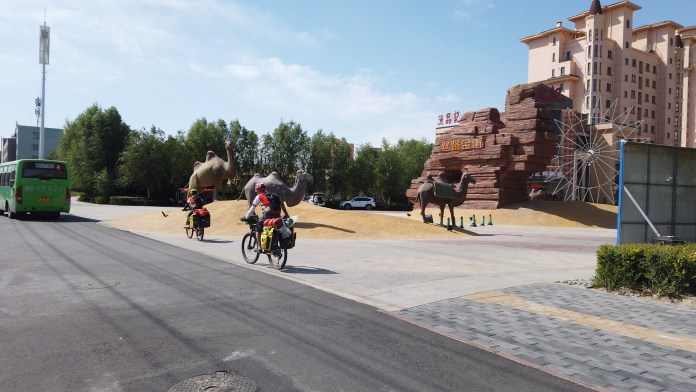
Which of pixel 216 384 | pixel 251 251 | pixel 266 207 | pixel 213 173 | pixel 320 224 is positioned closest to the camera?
pixel 216 384

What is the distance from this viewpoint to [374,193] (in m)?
69.1

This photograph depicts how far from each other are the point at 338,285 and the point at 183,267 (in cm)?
375

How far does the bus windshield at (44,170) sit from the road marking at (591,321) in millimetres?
23893

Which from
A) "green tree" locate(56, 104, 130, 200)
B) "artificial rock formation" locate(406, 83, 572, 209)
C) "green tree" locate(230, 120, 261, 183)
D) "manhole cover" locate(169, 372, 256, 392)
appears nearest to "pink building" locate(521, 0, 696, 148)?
"artificial rock formation" locate(406, 83, 572, 209)

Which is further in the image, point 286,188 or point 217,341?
point 286,188

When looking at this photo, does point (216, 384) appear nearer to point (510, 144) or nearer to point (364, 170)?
point (510, 144)

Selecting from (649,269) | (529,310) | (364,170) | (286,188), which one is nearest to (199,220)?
(286,188)

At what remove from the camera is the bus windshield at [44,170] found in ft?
78.4

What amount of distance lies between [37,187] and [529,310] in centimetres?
2499

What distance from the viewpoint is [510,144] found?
35.4 m

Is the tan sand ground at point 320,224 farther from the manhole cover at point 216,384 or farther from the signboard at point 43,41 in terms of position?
the signboard at point 43,41

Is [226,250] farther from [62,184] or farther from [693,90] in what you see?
[693,90]

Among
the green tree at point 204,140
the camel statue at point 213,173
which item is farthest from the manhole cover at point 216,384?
the green tree at point 204,140

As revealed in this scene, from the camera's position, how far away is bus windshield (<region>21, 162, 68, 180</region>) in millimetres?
23891
